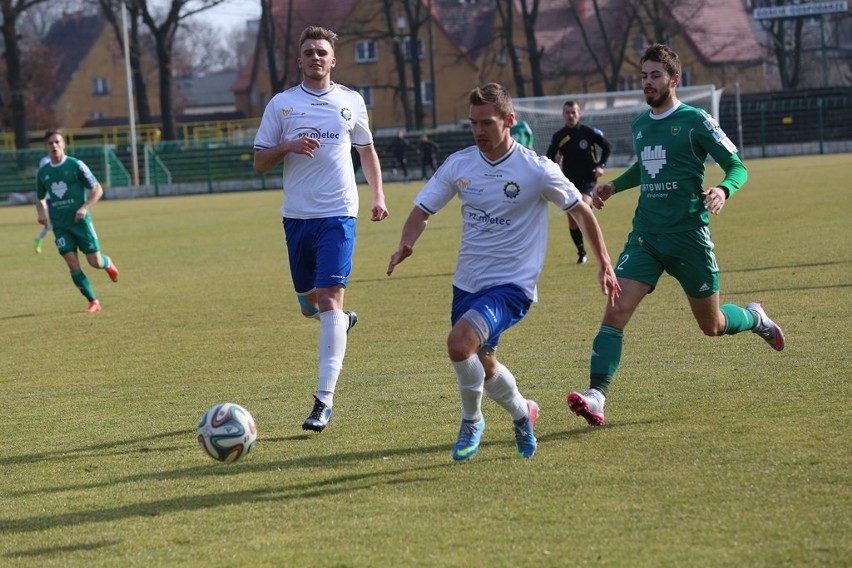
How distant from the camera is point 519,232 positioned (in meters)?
5.71

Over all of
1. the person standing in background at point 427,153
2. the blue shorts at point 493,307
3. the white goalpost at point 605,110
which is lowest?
the blue shorts at point 493,307

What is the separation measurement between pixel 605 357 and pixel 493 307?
118 centimetres

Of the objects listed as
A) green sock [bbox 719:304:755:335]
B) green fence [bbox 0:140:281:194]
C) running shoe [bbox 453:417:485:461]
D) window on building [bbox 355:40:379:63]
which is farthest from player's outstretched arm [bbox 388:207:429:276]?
window on building [bbox 355:40:379:63]

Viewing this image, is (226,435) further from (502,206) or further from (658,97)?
(658,97)

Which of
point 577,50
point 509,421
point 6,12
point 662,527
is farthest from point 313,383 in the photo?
point 577,50

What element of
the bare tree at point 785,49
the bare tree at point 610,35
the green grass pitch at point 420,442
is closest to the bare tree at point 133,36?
the bare tree at point 610,35

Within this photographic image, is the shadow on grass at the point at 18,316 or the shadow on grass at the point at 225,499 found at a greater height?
the shadow on grass at the point at 18,316

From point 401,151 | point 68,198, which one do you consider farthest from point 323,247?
point 401,151

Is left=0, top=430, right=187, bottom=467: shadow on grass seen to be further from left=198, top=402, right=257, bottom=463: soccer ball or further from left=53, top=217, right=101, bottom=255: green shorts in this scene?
left=53, top=217, right=101, bottom=255: green shorts

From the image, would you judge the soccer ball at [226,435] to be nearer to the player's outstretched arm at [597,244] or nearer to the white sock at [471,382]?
the white sock at [471,382]

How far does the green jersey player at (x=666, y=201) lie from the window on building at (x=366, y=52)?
6847 centimetres

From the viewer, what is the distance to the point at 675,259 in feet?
21.7

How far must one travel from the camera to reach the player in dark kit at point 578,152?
14.8 meters

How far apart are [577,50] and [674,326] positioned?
62550 mm
